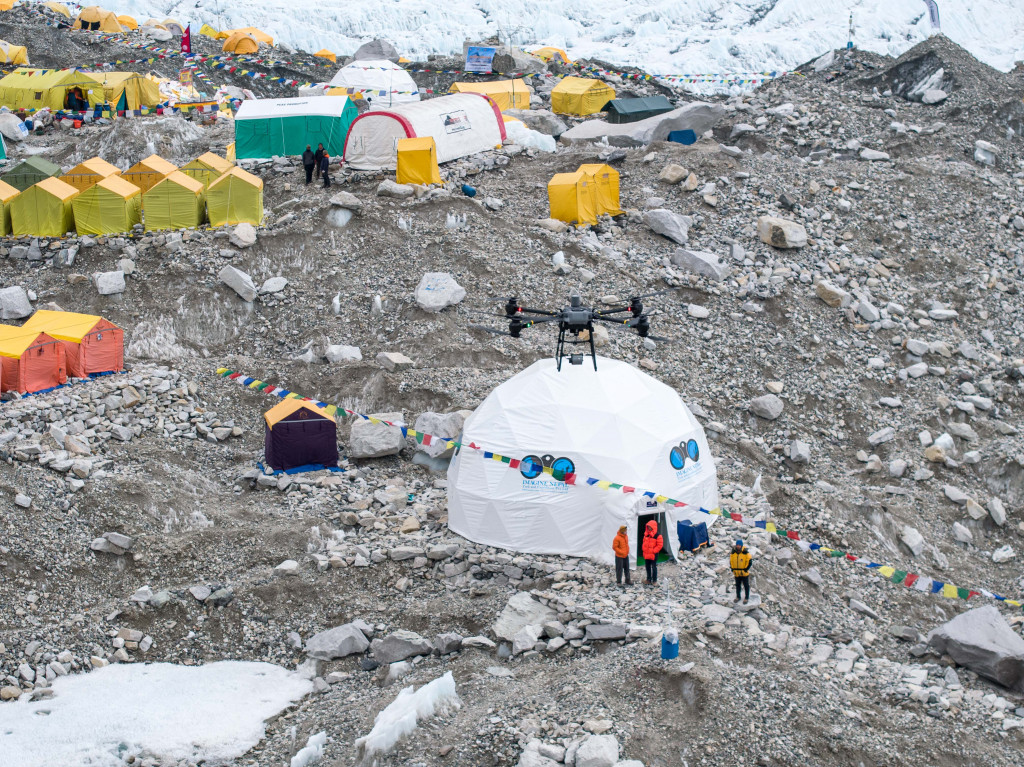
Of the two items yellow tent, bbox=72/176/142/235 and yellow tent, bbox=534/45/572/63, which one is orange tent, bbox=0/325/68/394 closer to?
yellow tent, bbox=72/176/142/235

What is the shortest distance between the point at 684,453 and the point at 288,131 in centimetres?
1623

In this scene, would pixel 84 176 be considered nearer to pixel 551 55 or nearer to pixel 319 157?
pixel 319 157

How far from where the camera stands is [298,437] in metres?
15.2

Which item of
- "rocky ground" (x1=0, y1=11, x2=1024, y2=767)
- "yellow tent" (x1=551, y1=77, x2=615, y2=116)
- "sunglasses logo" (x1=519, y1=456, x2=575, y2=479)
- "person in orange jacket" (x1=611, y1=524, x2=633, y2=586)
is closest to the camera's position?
"rocky ground" (x1=0, y1=11, x2=1024, y2=767)

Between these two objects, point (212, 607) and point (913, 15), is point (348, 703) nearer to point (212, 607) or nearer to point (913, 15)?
point (212, 607)

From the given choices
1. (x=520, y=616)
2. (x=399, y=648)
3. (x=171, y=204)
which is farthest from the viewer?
(x=171, y=204)

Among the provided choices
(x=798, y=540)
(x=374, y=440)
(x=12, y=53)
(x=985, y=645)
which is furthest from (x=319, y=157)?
(x=12, y=53)

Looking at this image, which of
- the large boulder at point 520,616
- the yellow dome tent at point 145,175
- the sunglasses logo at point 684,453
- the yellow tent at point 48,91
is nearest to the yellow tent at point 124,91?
the yellow tent at point 48,91

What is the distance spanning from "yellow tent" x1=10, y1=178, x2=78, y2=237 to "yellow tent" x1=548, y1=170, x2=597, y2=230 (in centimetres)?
985

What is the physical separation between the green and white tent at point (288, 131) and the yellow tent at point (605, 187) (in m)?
6.73

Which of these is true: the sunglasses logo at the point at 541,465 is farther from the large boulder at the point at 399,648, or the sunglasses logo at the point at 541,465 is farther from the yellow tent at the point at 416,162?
the yellow tent at the point at 416,162

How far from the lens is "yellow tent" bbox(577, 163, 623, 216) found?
880 inches

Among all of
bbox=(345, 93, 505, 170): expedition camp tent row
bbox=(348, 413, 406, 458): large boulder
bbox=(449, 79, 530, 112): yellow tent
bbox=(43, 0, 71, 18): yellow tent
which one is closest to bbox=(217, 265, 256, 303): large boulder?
bbox=(348, 413, 406, 458): large boulder

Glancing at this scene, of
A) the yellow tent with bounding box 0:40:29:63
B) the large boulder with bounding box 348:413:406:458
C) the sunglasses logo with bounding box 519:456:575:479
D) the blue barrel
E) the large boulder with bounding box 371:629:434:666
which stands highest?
the blue barrel
